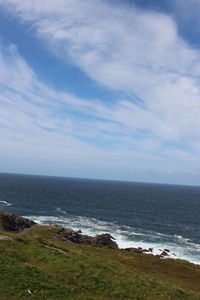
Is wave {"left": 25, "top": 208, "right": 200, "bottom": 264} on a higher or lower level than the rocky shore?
lower

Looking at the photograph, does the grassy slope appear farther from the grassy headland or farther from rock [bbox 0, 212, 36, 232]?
rock [bbox 0, 212, 36, 232]

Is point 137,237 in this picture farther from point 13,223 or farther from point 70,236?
point 13,223

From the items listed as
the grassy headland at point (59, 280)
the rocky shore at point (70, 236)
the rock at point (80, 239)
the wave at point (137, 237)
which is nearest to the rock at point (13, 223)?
the rocky shore at point (70, 236)

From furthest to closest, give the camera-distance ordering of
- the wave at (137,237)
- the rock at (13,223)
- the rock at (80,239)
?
the wave at (137,237), the rock at (13,223), the rock at (80,239)

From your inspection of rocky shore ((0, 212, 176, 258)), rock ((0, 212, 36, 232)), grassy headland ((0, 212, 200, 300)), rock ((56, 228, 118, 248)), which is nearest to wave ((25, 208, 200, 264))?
rocky shore ((0, 212, 176, 258))

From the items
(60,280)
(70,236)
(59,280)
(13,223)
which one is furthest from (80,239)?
(59,280)

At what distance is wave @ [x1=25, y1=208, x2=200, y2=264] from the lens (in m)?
73.6

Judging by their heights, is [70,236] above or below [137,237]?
above

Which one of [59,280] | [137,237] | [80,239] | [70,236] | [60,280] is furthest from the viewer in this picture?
[137,237]

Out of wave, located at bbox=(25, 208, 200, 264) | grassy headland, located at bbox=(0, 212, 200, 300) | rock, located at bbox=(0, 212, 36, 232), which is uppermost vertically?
grassy headland, located at bbox=(0, 212, 200, 300)

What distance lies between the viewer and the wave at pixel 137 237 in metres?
73.6

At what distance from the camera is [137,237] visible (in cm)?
8662

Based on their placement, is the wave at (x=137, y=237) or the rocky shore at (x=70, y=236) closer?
the rocky shore at (x=70, y=236)

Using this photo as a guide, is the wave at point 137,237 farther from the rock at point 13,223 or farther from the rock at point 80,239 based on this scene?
the rock at point 13,223
